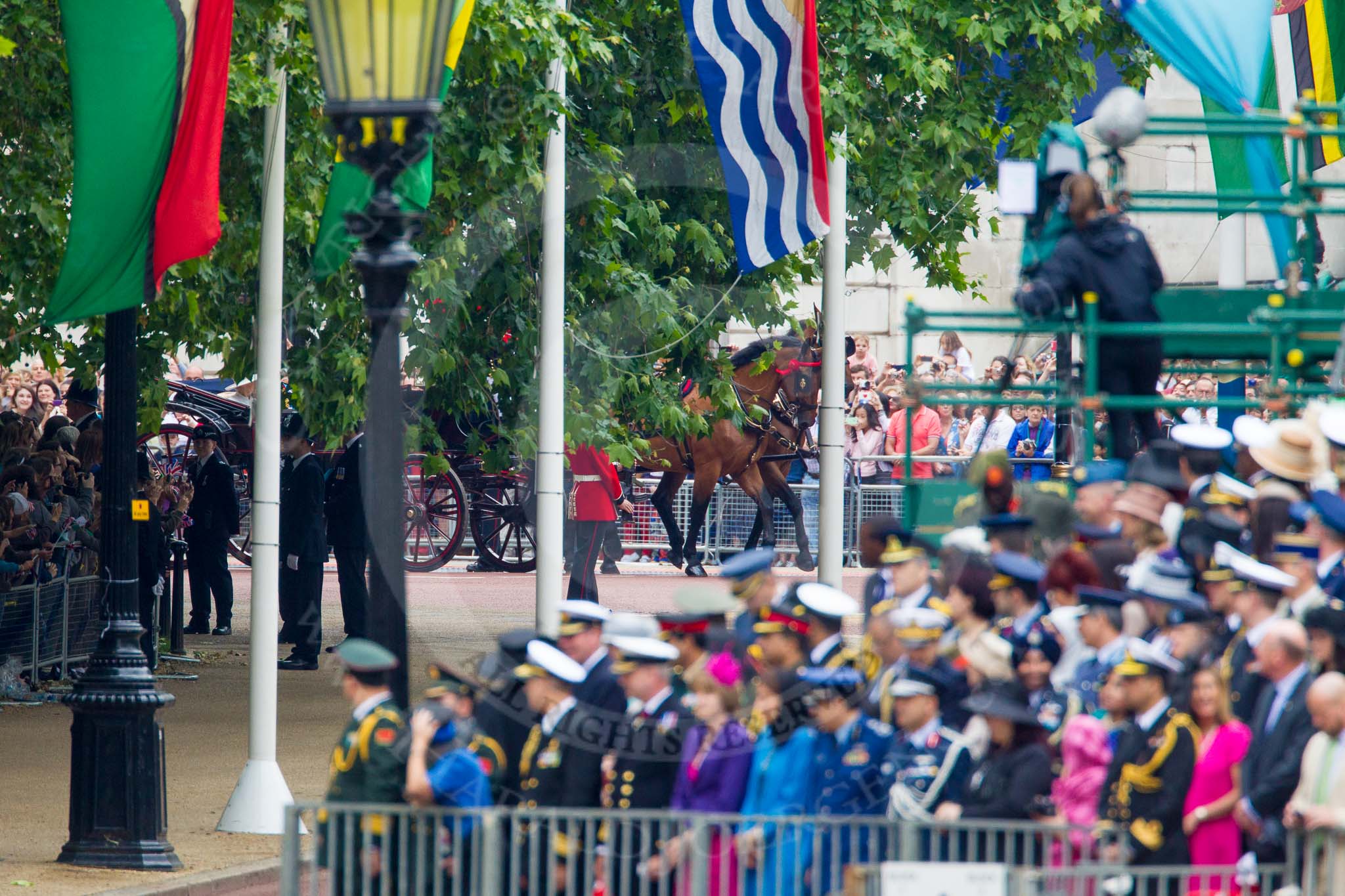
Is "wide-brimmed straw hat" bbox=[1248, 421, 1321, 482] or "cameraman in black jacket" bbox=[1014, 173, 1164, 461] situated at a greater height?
"cameraman in black jacket" bbox=[1014, 173, 1164, 461]

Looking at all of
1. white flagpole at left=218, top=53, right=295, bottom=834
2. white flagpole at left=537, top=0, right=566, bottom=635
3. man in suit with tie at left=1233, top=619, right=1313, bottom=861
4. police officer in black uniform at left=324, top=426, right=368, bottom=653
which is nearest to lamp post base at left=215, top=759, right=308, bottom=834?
white flagpole at left=218, top=53, right=295, bottom=834

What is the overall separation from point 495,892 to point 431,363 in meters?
9.53

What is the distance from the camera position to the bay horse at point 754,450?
2559cm

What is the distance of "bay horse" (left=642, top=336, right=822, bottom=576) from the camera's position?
25.6 meters

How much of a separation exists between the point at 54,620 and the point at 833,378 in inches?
258

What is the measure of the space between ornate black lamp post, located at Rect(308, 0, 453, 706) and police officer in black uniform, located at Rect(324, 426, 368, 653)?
11078mm

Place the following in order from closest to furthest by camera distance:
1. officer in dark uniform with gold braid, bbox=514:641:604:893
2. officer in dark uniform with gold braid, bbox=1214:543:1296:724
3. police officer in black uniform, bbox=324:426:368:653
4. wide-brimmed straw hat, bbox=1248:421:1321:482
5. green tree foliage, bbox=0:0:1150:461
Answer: officer in dark uniform with gold braid, bbox=1214:543:1296:724 < officer in dark uniform with gold braid, bbox=514:641:604:893 < wide-brimmed straw hat, bbox=1248:421:1321:482 < green tree foliage, bbox=0:0:1150:461 < police officer in black uniform, bbox=324:426:368:653

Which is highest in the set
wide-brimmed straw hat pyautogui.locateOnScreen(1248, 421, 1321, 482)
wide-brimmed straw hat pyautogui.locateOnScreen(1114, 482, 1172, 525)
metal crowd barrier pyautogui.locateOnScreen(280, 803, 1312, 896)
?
wide-brimmed straw hat pyautogui.locateOnScreen(1248, 421, 1321, 482)

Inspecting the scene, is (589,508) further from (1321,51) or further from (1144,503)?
(1144,503)

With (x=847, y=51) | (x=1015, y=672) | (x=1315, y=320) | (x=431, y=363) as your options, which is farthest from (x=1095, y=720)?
(x=847, y=51)

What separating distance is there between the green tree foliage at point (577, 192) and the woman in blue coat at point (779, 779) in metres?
6.43

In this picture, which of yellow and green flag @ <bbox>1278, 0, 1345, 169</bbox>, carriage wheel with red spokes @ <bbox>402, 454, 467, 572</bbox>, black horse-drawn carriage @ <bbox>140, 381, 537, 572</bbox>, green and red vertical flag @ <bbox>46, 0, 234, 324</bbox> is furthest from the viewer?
carriage wheel with red spokes @ <bbox>402, 454, 467, 572</bbox>

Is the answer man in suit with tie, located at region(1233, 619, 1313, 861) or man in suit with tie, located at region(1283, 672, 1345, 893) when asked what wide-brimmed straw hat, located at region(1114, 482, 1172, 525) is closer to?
man in suit with tie, located at region(1233, 619, 1313, 861)

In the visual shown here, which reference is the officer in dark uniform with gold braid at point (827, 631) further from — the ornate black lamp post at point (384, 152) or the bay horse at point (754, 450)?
the bay horse at point (754, 450)
